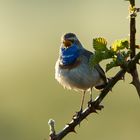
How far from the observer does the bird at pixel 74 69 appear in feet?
20.5

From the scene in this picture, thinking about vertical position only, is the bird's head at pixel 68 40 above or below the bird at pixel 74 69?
above

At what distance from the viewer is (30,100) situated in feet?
59.6

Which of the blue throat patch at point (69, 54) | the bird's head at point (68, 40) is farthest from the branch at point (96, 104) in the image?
the bird's head at point (68, 40)

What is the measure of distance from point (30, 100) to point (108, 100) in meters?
1.71

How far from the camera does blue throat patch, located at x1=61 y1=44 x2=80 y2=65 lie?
6.49m

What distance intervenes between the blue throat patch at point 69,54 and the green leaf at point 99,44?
8.29 feet

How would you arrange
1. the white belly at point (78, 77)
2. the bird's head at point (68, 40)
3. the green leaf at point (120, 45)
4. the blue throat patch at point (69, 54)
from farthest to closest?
the bird's head at point (68, 40) < the blue throat patch at point (69, 54) < the white belly at point (78, 77) < the green leaf at point (120, 45)

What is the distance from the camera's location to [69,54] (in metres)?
6.59

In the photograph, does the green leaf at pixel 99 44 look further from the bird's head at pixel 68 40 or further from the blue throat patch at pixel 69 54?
the bird's head at pixel 68 40

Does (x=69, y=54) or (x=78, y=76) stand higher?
(x=69, y=54)

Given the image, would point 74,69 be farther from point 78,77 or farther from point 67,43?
point 67,43

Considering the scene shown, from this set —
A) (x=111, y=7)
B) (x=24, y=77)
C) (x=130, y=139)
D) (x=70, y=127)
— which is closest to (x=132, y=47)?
(x=70, y=127)

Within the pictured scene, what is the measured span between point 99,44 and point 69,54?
2668 mm

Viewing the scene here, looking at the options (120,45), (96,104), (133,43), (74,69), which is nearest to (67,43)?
(74,69)
